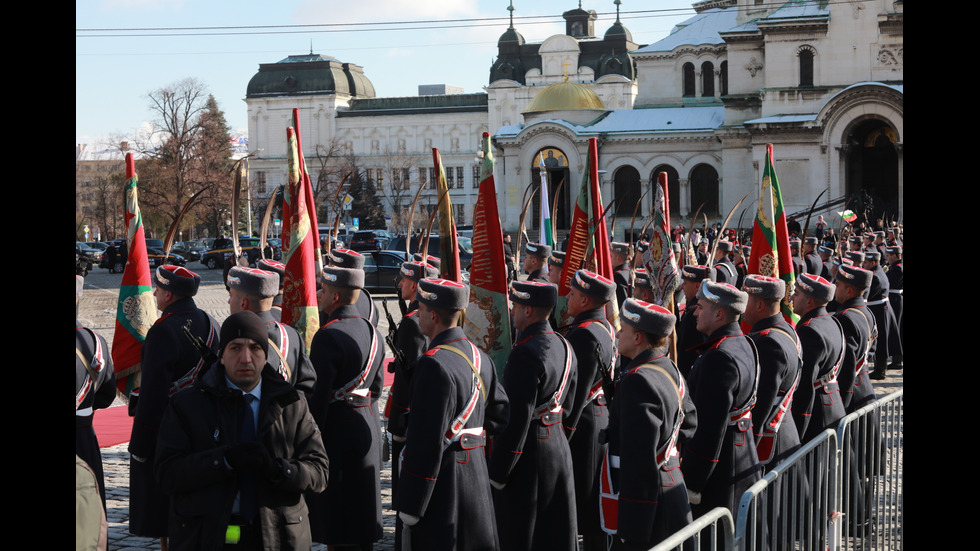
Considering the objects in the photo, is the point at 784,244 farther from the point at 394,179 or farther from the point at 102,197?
the point at 394,179

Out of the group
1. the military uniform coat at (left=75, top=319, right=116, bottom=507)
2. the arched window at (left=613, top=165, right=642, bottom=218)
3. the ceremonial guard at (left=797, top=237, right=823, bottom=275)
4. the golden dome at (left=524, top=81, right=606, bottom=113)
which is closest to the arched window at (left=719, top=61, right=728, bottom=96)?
the golden dome at (left=524, top=81, right=606, bottom=113)

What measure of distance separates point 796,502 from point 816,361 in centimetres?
223

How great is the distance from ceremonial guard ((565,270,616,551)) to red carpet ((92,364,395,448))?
368 centimetres

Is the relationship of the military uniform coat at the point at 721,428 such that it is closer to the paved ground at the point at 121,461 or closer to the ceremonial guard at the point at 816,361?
the ceremonial guard at the point at 816,361

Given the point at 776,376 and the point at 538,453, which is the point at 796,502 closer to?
the point at 776,376

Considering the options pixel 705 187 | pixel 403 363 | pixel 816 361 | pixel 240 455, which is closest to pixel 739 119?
pixel 705 187

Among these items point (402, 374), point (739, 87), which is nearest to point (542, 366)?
point (402, 374)

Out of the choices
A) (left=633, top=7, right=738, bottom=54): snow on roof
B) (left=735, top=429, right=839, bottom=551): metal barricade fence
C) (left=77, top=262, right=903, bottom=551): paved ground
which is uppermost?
(left=633, top=7, right=738, bottom=54): snow on roof

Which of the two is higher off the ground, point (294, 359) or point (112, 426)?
point (294, 359)

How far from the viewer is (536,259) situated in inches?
443

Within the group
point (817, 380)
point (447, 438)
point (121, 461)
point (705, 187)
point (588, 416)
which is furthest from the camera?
point (705, 187)

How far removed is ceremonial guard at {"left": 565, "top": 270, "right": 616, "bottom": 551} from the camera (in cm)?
654

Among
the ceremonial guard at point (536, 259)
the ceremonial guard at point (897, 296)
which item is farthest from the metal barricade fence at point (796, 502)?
the ceremonial guard at point (897, 296)

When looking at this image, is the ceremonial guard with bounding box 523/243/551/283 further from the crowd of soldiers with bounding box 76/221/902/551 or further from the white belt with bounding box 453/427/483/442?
the white belt with bounding box 453/427/483/442
